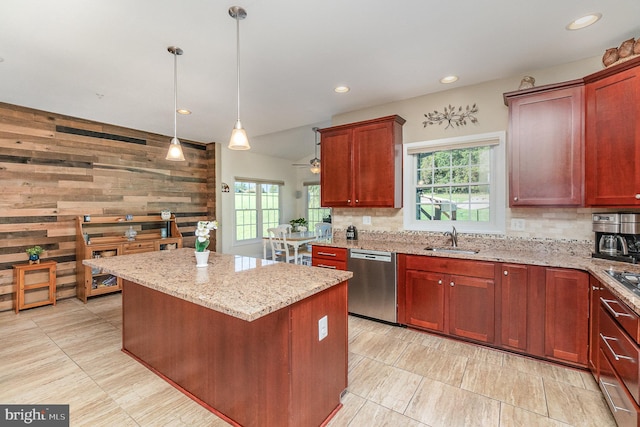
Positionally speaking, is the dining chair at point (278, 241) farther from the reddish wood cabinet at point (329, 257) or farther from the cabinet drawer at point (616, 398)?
the cabinet drawer at point (616, 398)

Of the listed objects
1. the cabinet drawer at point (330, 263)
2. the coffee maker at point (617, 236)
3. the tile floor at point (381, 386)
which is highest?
the coffee maker at point (617, 236)

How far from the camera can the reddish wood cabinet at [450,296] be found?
2623mm

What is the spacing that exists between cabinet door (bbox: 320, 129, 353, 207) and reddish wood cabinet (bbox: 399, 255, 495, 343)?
1.17 meters

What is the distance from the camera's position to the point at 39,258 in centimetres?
379

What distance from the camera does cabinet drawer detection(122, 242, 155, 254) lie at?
13.8 ft

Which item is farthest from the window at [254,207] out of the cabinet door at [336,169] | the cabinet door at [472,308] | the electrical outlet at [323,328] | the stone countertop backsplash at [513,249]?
the electrical outlet at [323,328]

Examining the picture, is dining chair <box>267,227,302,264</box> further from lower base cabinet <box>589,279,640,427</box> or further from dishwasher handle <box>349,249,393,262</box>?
lower base cabinet <box>589,279,640,427</box>

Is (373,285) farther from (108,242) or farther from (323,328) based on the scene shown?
(108,242)

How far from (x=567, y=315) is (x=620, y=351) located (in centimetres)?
68

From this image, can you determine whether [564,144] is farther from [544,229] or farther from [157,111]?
[157,111]

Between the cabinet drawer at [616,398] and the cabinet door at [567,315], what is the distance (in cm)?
29

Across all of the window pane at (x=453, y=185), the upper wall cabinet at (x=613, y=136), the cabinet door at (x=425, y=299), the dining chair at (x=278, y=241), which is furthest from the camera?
the dining chair at (x=278, y=241)

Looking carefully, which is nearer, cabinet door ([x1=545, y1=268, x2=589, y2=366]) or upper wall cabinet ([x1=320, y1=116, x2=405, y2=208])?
cabinet door ([x1=545, y1=268, x2=589, y2=366])

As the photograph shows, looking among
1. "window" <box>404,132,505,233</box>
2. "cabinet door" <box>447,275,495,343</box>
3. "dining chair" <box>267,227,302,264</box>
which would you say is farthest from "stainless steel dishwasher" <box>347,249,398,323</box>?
"dining chair" <box>267,227,302,264</box>
